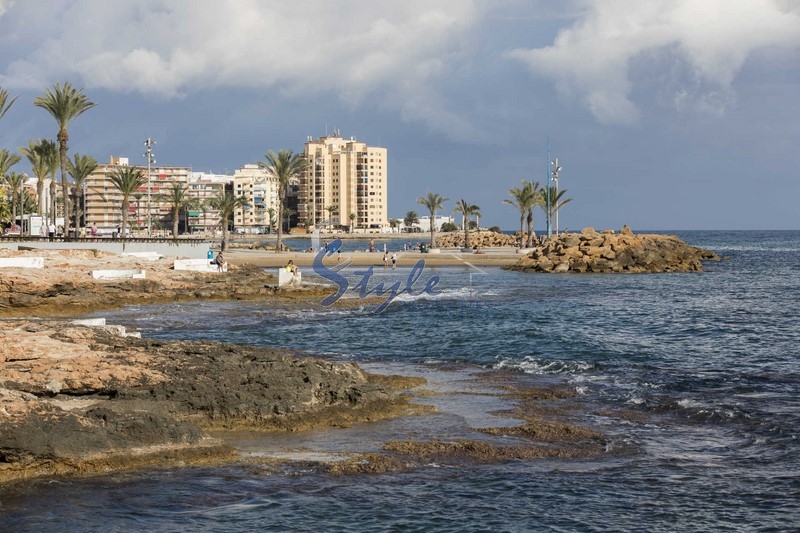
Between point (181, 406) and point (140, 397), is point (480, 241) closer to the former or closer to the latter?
point (181, 406)

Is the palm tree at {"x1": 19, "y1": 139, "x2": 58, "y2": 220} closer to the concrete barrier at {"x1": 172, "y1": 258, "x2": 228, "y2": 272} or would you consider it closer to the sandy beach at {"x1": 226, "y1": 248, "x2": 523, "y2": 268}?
the sandy beach at {"x1": 226, "y1": 248, "x2": 523, "y2": 268}

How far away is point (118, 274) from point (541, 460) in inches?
1284

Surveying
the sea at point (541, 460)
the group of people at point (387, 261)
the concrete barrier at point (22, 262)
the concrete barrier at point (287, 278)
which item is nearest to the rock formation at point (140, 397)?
the sea at point (541, 460)

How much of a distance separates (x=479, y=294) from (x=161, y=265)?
1829 centimetres

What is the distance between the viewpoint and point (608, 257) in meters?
69.4

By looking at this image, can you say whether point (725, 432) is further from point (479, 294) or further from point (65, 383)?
point (479, 294)

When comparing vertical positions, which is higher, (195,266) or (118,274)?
(195,266)

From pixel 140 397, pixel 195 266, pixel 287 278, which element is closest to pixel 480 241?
pixel 195 266

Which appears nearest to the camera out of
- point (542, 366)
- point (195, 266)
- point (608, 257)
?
point (542, 366)

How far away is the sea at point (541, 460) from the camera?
9.77 m

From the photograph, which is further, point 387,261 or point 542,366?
point 387,261

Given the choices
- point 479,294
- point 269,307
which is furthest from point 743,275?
point 269,307

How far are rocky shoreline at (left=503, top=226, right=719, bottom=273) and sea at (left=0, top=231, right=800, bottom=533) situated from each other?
3469 centimetres

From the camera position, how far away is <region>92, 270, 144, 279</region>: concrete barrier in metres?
39.9
